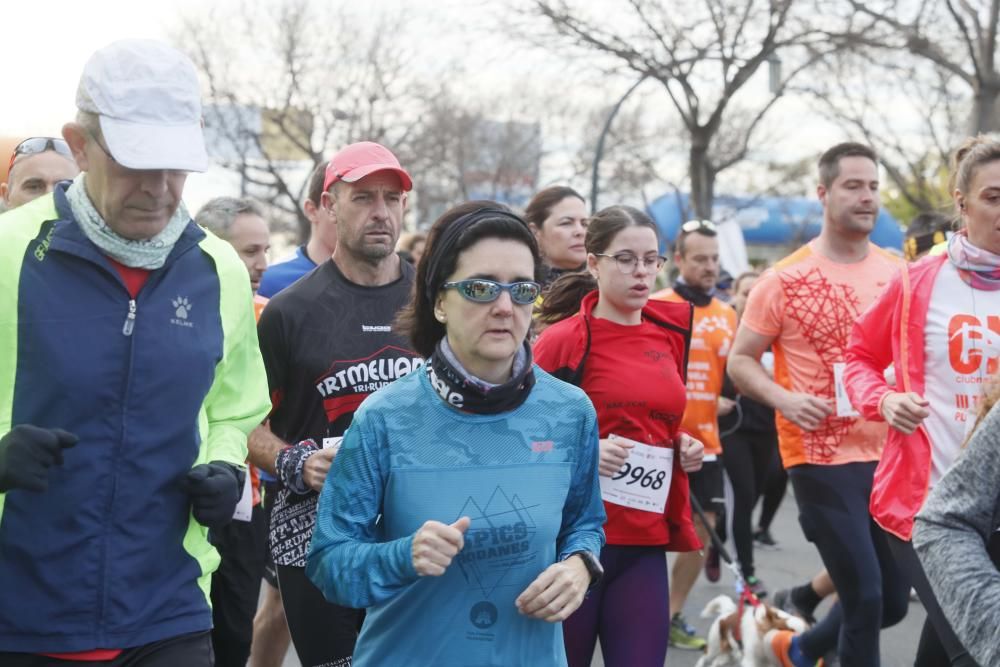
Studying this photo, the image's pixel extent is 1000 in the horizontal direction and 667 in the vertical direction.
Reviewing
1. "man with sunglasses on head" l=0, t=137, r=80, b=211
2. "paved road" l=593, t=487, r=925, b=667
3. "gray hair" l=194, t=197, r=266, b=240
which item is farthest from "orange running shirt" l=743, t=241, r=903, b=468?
"man with sunglasses on head" l=0, t=137, r=80, b=211

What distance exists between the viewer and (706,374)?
7629 mm

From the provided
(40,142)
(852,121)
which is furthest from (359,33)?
(40,142)

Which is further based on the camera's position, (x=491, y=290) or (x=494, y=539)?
(x=491, y=290)

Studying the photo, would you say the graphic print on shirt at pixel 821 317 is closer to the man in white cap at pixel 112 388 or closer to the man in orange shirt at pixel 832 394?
the man in orange shirt at pixel 832 394

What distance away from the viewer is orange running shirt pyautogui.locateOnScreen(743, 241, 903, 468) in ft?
17.5

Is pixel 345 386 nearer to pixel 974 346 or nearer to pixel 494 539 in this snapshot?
pixel 494 539

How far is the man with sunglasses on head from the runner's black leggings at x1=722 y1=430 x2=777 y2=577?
5528mm

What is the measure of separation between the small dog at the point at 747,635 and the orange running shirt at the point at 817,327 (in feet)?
3.08

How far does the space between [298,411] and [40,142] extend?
57.4 inches

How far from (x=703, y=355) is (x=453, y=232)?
4976 millimetres

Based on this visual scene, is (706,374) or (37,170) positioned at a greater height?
(37,170)

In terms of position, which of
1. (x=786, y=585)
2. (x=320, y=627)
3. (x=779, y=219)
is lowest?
(x=779, y=219)

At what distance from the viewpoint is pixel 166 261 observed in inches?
116

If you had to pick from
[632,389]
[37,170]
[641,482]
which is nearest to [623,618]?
[641,482]
